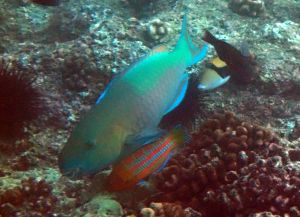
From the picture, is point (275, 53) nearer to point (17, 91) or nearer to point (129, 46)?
point (129, 46)

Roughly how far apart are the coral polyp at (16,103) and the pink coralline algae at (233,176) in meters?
1.75

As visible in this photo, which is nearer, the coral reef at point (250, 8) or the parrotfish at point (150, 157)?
the parrotfish at point (150, 157)

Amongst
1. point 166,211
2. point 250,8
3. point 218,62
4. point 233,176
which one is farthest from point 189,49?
point 250,8

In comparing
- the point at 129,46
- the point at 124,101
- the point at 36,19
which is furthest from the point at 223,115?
the point at 36,19

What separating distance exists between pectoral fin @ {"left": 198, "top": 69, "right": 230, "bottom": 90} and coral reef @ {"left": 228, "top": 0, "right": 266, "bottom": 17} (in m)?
3.14

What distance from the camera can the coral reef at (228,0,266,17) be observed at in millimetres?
7438

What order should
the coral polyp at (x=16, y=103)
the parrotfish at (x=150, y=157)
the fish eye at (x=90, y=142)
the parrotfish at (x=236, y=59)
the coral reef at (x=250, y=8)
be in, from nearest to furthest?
the fish eye at (x=90, y=142)
the parrotfish at (x=150, y=157)
the coral polyp at (x=16, y=103)
the parrotfish at (x=236, y=59)
the coral reef at (x=250, y=8)

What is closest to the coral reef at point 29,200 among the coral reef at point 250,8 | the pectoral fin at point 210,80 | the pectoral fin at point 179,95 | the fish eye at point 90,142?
the fish eye at point 90,142

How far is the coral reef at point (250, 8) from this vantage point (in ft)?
24.4

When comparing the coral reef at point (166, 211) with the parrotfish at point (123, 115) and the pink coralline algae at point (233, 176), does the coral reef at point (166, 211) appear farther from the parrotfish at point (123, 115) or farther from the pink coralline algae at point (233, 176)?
the parrotfish at point (123, 115)

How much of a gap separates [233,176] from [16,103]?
102 inches

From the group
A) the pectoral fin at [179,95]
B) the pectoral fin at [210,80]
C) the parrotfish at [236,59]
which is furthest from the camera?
the parrotfish at [236,59]

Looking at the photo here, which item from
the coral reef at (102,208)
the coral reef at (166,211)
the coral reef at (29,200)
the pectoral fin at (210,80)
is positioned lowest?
the coral reef at (29,200)

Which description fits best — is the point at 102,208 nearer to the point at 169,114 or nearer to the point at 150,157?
the point at 150,157
